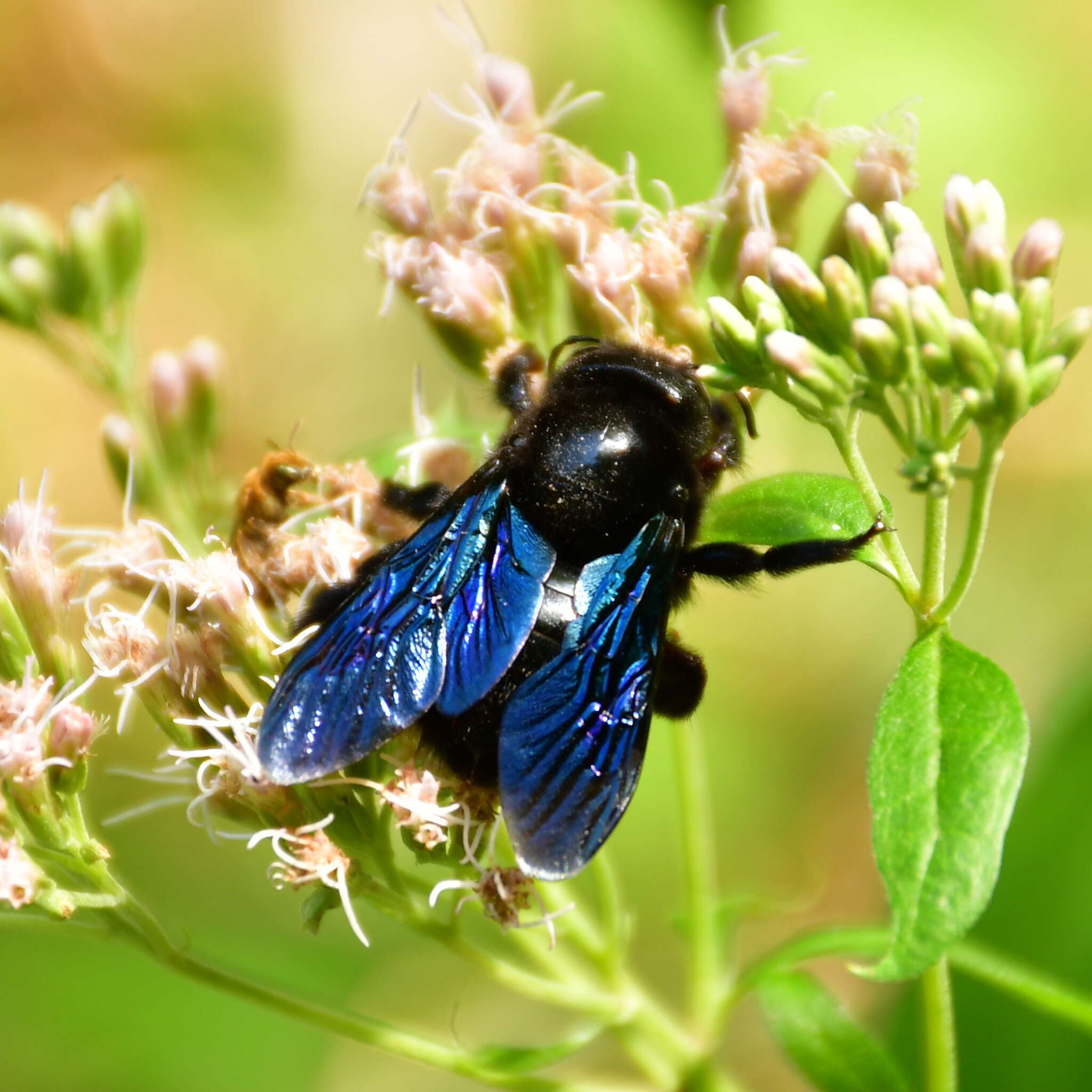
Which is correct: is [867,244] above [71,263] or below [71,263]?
above

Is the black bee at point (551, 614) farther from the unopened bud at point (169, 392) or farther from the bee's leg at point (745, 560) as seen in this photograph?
the unopened bud at point (169, 392)

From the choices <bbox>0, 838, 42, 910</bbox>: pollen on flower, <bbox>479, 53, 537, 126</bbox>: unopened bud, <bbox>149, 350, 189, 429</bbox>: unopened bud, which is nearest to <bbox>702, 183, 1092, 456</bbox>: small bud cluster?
<bbox>479, 53, 537, 126</bbox>: unopened bud

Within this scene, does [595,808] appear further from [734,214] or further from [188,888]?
[188,888]

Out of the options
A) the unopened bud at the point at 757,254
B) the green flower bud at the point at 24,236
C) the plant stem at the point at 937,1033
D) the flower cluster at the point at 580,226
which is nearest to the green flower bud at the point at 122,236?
the green flower bud at the point at 24,236

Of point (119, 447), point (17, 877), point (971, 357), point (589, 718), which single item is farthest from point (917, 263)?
point (119, 447)

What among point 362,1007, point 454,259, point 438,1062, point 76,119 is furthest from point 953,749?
point 76,119

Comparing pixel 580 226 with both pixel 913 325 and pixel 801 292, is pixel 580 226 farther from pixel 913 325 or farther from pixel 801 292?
pixel 913 325
